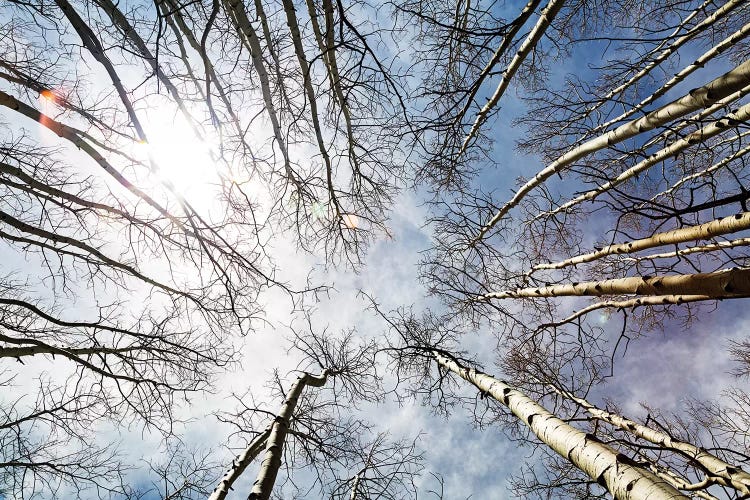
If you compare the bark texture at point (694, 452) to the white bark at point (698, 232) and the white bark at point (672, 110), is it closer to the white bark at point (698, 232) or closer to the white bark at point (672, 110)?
the white bark at point (698, 232)

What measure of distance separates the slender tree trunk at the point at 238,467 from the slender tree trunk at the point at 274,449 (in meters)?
0.22

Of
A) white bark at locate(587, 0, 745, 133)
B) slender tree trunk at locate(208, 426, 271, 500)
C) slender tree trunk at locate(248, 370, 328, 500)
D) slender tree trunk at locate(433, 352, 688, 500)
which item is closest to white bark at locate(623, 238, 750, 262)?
white bark at locate(587, 0, 745, 133)

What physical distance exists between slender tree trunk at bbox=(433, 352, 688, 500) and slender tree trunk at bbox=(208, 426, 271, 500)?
2697mm

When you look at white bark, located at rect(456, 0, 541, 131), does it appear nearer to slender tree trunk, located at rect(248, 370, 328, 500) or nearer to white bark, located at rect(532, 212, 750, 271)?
white bark, located at rect(532, 212, 750, 271)

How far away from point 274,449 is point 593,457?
2595mm

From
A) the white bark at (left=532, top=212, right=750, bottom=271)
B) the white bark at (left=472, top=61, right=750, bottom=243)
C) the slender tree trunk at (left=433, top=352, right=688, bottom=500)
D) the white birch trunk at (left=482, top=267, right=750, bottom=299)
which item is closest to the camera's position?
the slender tree trunk at (left=433, top=352, right=688, bottom=500)

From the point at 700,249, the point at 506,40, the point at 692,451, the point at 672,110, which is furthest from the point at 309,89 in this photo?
the point at 692,451

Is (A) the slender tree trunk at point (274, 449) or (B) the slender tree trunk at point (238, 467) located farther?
(B) the slender tree trunk at point (238, 467)

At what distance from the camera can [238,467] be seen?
3309 mm

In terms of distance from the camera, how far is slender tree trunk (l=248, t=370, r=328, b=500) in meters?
2.63

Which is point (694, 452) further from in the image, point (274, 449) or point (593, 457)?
point (274, 449)

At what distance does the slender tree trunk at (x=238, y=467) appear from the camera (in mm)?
2991

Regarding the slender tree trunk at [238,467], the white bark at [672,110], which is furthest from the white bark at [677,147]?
the slender tree trunk at [238,467]

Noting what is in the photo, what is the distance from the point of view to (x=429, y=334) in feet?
21.5
